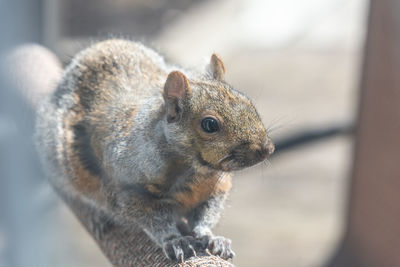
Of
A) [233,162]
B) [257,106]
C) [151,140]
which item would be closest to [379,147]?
[257,106]

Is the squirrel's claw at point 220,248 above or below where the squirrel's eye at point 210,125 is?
below

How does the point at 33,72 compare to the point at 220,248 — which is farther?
the point at 33,72

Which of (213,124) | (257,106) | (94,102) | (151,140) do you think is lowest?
(213,124)

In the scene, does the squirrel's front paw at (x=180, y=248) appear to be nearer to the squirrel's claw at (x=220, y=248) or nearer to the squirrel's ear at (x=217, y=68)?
the squirrel's claw at (x=220, y=248)

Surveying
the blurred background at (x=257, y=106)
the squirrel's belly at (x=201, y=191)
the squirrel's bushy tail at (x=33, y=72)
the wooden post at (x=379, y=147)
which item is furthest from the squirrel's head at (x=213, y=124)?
the wooden post at (x=379, y=147)

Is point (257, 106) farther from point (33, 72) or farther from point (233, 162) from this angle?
point (233, 162)

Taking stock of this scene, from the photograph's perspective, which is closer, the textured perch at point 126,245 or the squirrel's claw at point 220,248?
the textured perch at point 126,245

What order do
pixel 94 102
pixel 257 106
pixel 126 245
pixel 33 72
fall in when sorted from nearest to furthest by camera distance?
pixel 126 245 < pixel 94 102 < pixel 33 72 < pixel 257 106
